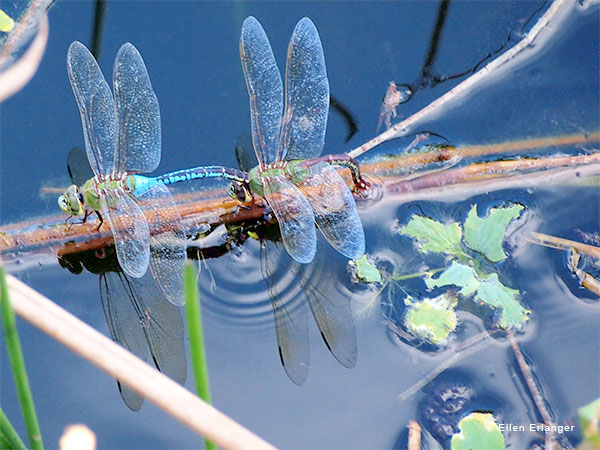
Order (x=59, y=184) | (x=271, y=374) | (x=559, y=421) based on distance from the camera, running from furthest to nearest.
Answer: (x=59, y=184) < (x=271, y=374) < (x=559, y=421)

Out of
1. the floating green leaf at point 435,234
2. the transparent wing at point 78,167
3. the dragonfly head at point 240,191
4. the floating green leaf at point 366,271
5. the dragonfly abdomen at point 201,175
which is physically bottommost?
the floating green leaf at point 366,271

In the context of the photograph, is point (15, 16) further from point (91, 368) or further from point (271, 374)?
point (271, 374)

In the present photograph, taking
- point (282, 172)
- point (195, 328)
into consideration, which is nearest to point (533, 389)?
point (282, 172)

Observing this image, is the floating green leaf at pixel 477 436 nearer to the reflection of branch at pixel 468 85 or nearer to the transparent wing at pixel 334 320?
the transparent wing at pixel 334 320

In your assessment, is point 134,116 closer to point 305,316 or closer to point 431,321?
point 305,316

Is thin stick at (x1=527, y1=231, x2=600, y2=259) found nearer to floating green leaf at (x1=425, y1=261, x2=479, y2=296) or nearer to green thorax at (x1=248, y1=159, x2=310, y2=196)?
floating green leaf at (x1=425, y1=261, x2=479, y2=296)

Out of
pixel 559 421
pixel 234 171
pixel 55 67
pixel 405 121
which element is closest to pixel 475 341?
pixel 559 421

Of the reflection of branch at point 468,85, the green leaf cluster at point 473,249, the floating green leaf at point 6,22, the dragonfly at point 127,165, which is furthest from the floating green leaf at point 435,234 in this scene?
the floating green leaf at point 6,22
